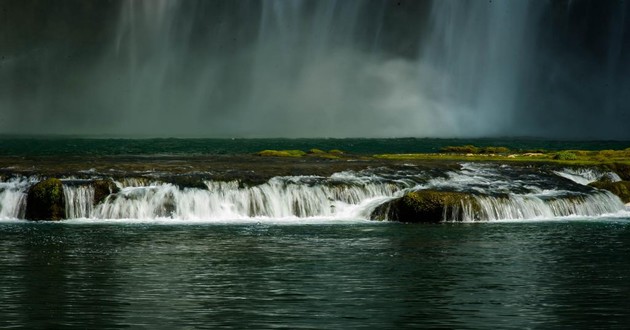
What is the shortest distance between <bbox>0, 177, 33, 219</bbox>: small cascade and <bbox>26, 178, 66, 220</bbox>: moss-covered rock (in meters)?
0.69

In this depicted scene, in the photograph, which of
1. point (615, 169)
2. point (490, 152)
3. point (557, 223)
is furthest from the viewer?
point (490, 152)

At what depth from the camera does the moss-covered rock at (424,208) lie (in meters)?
52.9

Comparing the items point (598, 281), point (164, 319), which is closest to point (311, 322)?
point (164, 319)

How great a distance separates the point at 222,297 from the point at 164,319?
345 cm

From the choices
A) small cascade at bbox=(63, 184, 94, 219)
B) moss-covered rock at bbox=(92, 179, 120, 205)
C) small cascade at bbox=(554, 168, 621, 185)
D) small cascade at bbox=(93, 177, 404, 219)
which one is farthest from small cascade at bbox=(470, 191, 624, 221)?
small cascade at bbox=(63, 184, 94, 219)

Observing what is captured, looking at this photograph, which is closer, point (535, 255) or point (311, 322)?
point (311, 322)

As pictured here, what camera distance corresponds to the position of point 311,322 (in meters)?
22.2

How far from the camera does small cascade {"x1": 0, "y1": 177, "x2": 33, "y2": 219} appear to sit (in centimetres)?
5516

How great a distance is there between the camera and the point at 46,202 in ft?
178

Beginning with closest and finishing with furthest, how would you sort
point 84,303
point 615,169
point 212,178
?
point 84,303
point 212,178
point 615,169

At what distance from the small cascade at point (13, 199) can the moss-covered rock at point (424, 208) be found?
22.3 metres

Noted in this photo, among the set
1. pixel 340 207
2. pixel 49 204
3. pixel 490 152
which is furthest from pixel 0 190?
pixel 490 152

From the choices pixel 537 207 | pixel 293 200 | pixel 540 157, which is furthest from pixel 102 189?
pixel 540 157

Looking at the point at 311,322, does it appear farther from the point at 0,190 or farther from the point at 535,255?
the point at 0,190
